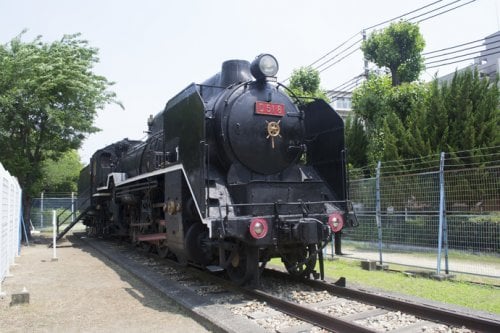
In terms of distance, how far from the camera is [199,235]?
6938 mm

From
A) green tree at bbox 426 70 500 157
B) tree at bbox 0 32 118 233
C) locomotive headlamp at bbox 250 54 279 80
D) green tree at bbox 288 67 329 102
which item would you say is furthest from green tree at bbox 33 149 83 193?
locomotive headlamp at bbox 250 54 279 80

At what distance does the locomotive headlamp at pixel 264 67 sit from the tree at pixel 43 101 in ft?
35.7

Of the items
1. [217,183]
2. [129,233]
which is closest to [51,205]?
[129,233]

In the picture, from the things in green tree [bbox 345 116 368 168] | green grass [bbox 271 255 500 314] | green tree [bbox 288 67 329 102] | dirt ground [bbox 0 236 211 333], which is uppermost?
green tree [bbox 288 67 329 102]

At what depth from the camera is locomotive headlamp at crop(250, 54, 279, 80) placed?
7219mm

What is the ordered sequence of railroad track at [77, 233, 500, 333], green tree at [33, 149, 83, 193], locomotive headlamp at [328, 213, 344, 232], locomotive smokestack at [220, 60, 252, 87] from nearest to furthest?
1. railroad track at [77, 233, 500, 333]
2. locomotive headlamp at [328, 213, 344, 232]
3. locomotive smokestack at [220, 60, 252, 87]
4. green tree at [33, 149, 83, 193]

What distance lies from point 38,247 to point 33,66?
627cm

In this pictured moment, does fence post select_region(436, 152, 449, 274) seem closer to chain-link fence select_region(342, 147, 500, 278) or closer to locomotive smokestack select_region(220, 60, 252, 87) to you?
chain-link fence select_region(342, 147, 500, 278)

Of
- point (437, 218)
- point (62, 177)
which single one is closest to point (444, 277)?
point (437, 218)

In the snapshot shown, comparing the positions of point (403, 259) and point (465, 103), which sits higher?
point (465, 103)

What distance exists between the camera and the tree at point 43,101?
51.0 ft

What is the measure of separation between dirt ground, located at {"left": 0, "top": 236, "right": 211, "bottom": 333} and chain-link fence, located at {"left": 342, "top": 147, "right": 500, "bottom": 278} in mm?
5015

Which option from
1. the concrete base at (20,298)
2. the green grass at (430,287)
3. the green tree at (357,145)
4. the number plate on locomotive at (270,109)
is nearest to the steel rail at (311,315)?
the green grass at (430,287)

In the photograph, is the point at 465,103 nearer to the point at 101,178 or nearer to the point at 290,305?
the point at 290,305
